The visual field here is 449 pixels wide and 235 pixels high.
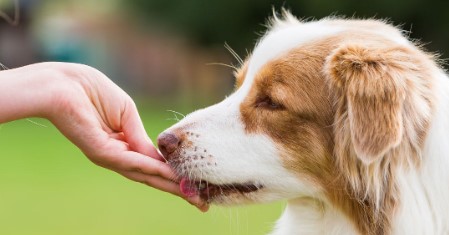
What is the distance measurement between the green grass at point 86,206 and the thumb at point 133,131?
3.97 meters

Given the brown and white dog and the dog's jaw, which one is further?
the dog's jaw

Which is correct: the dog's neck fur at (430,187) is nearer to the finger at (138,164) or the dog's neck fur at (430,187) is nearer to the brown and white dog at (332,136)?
the brown and white dog at (332,136)

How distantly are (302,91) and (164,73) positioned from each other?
35.7 meters

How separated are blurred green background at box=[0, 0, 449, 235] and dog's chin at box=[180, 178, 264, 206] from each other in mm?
114

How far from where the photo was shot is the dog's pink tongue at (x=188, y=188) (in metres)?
5.11

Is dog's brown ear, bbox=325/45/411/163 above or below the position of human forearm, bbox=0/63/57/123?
above

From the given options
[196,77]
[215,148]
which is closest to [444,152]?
[215,148]

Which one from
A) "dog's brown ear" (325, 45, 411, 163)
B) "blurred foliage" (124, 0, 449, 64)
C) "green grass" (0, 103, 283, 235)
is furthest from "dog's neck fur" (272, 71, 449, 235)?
"blurred foliage" (124, 0, 449, 64)

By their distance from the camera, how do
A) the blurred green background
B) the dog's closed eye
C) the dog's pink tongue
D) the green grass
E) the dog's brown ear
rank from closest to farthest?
the dog's brown ear < the dog's pink tongue < the dog's closed eye < the green grass < the blurred green background

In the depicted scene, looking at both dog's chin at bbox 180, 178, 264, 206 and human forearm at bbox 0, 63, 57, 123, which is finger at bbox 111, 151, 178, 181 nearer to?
dog's chin at bbox 180, 178, 264, 206

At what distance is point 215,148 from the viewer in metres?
5.18

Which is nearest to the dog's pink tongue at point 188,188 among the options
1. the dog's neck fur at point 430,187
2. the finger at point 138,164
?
the finger at point 138,164

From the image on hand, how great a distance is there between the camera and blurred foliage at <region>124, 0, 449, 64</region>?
2941 cm

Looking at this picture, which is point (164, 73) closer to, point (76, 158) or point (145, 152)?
point (76, 158)
